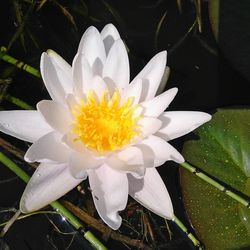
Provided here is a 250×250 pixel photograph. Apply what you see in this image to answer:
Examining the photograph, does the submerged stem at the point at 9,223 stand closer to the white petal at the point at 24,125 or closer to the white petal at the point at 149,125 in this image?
the white petal at the point at 24,125

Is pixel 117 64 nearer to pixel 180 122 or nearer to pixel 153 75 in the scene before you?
pixel 153 75

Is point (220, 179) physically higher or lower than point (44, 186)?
lower

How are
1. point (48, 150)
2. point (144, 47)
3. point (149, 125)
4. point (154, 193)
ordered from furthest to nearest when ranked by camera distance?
point (144, 47) < point (154, 193) < point (149, 125) < point (48, 150)

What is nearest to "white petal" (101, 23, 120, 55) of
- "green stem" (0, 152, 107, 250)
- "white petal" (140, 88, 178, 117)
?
"white petal" (140, 88, 178, 117)

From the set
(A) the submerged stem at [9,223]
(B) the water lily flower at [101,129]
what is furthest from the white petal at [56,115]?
(A) the submerged stem at [9,223]

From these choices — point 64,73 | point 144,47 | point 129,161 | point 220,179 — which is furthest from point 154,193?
point 144,47

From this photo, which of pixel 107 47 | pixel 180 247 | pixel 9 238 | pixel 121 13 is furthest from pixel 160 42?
pixel 9 238

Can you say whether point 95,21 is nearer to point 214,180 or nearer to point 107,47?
point 107,47
